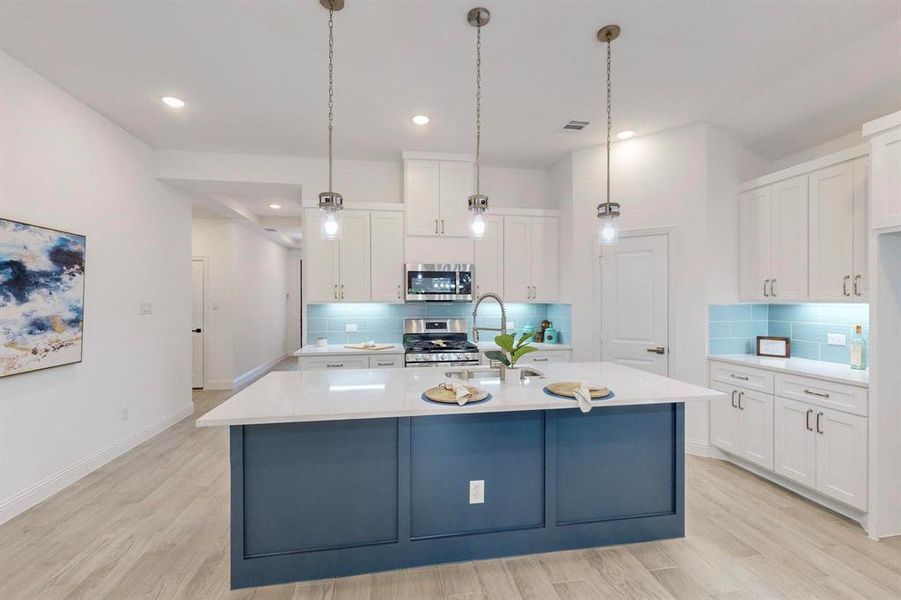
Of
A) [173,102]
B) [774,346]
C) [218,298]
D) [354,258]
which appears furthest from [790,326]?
[218,298]

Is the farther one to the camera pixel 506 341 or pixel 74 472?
pixel 74 472

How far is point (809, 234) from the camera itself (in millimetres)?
3111

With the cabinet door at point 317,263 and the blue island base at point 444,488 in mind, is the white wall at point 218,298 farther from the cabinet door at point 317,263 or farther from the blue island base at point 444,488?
the blue island base at point 444,488

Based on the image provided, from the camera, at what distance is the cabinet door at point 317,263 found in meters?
4.35

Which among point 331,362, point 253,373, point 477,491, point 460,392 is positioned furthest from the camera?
point 253,373

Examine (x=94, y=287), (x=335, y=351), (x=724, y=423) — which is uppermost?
(x=94, y=287)

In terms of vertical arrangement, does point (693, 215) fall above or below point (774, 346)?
above

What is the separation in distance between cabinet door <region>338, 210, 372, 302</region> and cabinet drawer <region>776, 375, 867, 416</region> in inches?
145

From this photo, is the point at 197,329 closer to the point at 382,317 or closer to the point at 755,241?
the point at 382,317

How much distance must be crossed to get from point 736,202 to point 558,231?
1.69 metres

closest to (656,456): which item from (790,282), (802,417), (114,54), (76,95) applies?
(802,417)

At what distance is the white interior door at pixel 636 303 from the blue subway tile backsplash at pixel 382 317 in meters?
0.59

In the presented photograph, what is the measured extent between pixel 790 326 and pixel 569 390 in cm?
274

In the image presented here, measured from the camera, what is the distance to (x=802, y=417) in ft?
9.41
